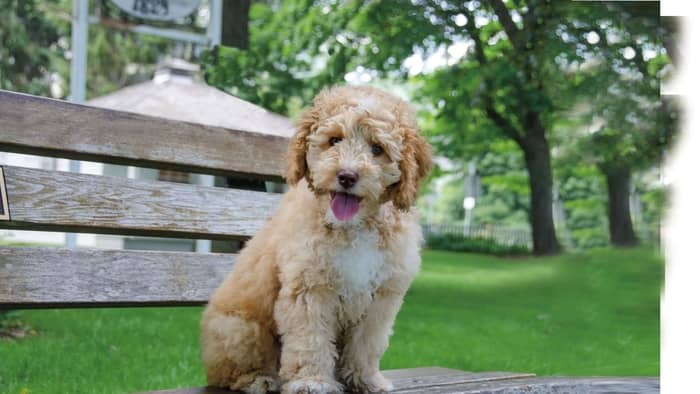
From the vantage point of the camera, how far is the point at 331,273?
8.49ft

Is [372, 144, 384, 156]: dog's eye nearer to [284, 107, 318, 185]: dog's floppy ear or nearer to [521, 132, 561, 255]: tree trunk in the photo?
[284, 107, 318, 185]: dog's floppy ear

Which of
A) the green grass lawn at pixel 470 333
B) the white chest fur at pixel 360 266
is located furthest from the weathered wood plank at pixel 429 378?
the green grass lawn at pixel 470 333

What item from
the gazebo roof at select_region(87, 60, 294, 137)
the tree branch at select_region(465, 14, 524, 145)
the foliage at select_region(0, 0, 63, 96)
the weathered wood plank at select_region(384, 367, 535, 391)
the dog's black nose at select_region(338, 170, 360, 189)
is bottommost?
the weathered wood plank at select_region(384, 367, 535, 391)

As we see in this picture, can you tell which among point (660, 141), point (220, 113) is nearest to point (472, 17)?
point (660, 141)

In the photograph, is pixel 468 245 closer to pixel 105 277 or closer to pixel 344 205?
pixel 105 277

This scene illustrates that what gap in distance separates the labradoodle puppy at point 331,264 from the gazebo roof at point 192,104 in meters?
1.76

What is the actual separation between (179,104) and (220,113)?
6.05 feet

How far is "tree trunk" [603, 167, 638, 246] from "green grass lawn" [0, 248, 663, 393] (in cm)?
20

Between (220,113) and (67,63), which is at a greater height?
(67,63)

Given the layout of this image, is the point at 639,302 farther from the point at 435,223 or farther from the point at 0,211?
the point at 435,223

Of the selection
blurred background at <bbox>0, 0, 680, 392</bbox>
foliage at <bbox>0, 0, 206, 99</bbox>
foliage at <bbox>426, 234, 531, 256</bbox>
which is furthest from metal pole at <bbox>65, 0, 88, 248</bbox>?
foliage at <bbox>0, 0, 206, 99</bbox>

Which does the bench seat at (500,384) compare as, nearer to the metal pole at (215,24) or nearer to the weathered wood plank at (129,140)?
the weathered wood plank at (129,140)

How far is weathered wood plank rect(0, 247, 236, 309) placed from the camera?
2.82 m

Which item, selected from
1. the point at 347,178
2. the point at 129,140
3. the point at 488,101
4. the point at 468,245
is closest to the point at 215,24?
the point at 488,101
